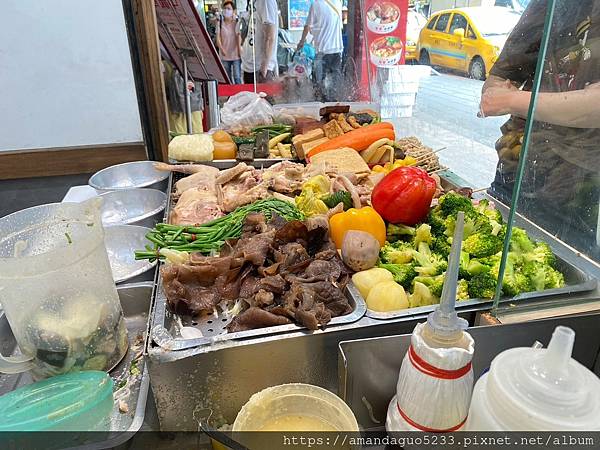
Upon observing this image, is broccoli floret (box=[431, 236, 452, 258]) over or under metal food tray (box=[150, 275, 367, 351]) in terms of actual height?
over

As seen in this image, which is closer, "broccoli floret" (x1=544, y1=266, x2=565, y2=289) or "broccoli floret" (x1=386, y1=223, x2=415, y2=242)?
"broccoli floret" (x1=544, y1=266, x2=565, y2=289)

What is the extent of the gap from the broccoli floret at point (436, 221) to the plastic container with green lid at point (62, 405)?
124 cm

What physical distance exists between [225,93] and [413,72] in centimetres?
262

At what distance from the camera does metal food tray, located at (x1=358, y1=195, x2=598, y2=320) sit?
126 cm

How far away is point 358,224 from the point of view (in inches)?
64.6

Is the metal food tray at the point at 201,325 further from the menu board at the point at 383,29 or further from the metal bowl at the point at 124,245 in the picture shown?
the menu board at the point at 383,29

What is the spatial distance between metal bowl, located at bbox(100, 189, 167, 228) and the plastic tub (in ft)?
4.80

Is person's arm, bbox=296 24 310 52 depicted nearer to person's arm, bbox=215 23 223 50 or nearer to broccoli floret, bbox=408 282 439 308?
person's arm, bbox=215 23 223 50

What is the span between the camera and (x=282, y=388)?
3.34ft

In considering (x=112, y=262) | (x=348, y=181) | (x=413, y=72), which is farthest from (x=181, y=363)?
(x=413, y=72)

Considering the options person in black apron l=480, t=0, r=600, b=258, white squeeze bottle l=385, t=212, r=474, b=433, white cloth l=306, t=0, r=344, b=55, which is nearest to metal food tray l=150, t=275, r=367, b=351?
white squeeze bottle l=385, t=212, r=474, b=433

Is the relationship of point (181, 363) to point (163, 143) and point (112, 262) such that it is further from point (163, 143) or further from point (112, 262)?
point (163, 143)

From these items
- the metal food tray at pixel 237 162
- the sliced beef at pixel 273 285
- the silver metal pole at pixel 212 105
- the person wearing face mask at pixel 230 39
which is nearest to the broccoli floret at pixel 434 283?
the sliced beef at pixel 273 285

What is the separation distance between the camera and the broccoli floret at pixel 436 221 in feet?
5.38
